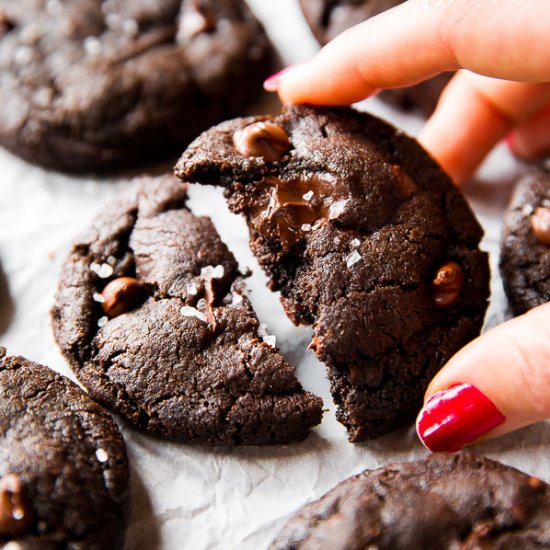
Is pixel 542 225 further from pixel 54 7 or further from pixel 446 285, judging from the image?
pixel 54 7

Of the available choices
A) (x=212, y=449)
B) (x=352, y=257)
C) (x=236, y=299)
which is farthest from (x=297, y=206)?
(x=212, y=449)

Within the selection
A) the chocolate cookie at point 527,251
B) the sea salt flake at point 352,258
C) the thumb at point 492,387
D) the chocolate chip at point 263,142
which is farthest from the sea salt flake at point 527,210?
the chocolate chip at point 263,142

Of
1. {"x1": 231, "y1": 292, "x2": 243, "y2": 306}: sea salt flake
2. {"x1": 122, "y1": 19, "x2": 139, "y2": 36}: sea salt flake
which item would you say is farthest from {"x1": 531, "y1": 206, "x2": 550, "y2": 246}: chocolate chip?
{"x1": 122, "y1": 19, "x2": 139, "y2": 36}: sea salt flake

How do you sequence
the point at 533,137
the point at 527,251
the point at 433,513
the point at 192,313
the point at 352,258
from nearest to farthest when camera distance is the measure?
the point at 433,513
the point at 352,258
the point at 192,313
the point at 527,251
the point at 533,137

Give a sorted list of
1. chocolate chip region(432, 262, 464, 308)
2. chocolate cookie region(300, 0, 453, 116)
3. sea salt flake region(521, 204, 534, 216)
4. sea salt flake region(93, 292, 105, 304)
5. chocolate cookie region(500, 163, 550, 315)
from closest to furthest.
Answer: chocolate chip region(432, 262, 464, 308)
sea salt flake region(93, 292, 105, 304)
chocolate cookie region(500, 163, 550, 315)
sea salt flake region(521, 204, 534, 216)
chocolate cookie region(300, 0, 453, 116)

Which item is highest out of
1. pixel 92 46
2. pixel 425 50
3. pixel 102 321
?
pixel 92 46

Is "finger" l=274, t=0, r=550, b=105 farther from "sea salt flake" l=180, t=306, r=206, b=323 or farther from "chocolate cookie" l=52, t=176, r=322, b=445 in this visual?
"sea salt flake" l=180, t=306, r=206, b=323

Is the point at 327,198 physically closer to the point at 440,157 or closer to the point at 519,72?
the point at 519,72
